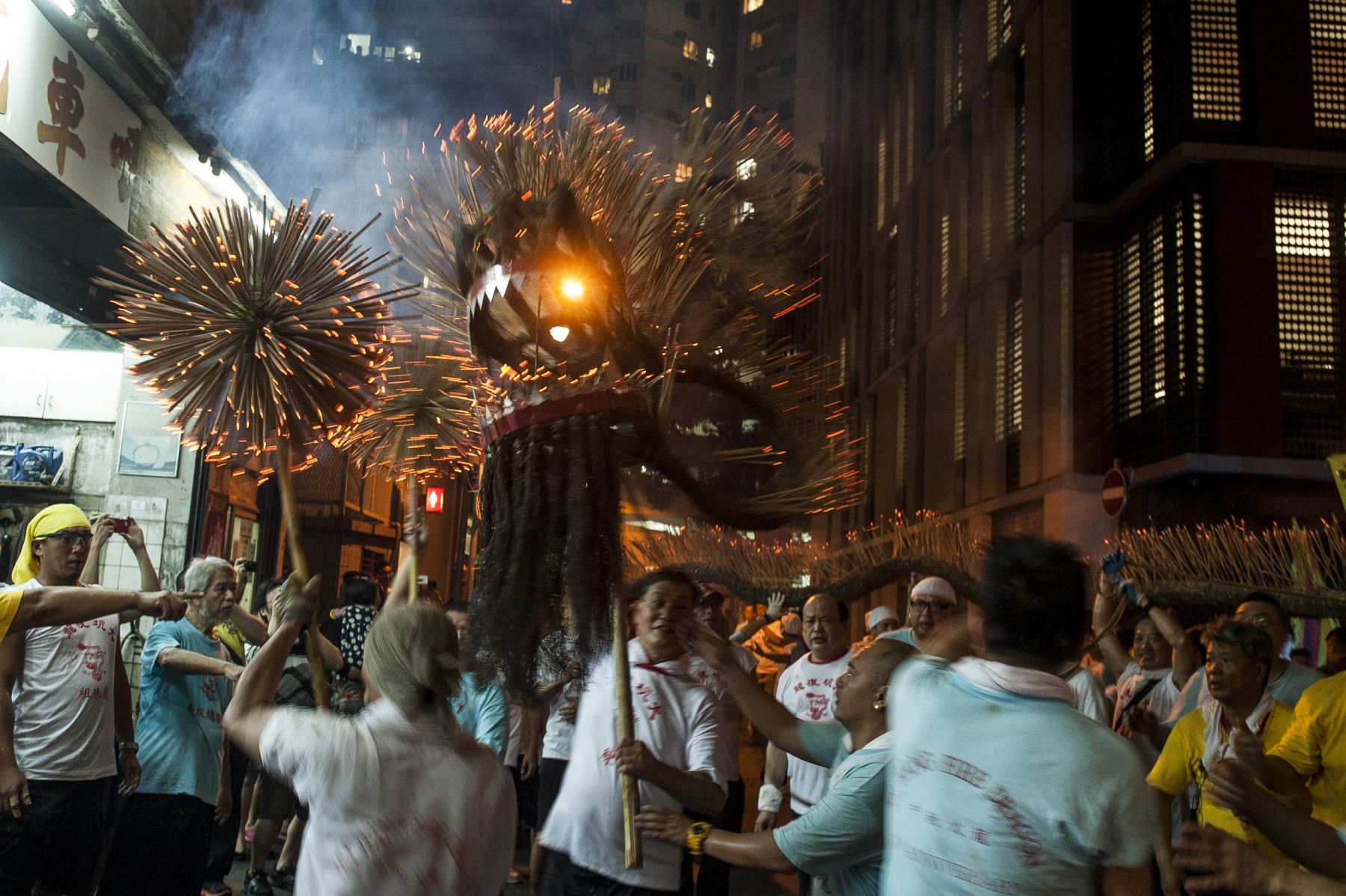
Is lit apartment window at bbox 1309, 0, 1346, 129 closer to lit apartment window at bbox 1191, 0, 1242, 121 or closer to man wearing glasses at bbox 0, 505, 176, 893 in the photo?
lit apartment window at bbox 1191, 0, 1242, 121

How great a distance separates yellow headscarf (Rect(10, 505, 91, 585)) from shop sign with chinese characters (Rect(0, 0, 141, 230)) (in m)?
3.48

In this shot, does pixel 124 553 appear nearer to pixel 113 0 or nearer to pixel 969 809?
pixel 113 0

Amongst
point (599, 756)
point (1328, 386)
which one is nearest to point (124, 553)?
point (599, 756)

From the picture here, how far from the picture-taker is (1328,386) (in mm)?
14742

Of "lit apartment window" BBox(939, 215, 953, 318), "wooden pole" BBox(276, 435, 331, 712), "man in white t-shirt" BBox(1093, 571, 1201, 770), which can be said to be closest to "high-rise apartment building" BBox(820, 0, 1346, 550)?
"lit apartment window" BBox(939, 215, 953, 318)

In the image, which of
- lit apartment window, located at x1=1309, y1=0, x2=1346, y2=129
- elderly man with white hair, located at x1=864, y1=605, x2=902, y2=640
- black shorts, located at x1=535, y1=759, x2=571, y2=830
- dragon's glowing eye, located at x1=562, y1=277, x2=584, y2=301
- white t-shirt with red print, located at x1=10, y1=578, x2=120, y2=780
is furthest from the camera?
lit apartment window, located at x1=1309, y1=0, x2=1346, y2=129

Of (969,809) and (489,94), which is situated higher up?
(489,94)

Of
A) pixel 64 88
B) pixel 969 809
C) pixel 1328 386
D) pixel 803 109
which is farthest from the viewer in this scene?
pixel 803 109

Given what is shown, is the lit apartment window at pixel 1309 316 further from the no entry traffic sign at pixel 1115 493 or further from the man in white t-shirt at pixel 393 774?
the man in white t-shirt at pixel 393 774

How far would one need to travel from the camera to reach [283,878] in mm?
7402

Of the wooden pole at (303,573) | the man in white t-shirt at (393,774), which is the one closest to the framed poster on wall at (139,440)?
the wooden pole at (303,573)

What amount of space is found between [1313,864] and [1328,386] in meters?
13.7

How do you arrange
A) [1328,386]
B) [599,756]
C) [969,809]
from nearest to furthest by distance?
[969,809], [599,756], [1328,386]

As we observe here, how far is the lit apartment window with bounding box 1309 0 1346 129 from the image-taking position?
50.3 feet
